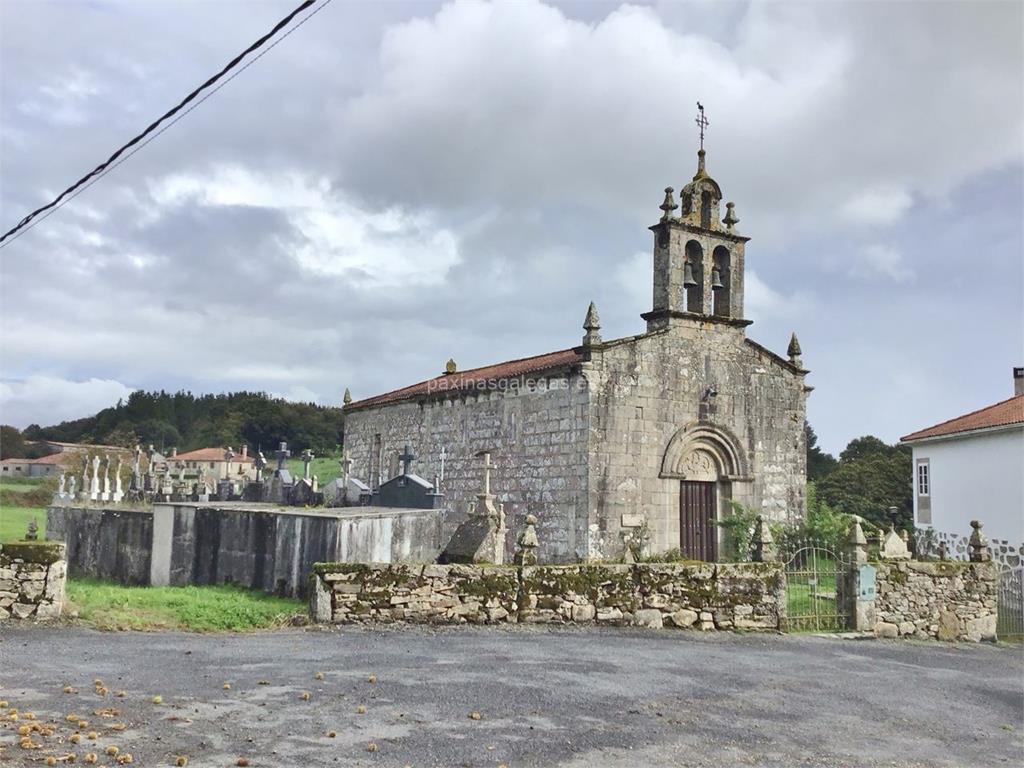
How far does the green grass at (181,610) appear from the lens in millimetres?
11094

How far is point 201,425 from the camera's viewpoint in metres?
88.9

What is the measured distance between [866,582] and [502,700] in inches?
353

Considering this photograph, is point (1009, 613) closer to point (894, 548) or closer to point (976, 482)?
point (894, 548)

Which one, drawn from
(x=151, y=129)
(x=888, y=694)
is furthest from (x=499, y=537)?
(x=151, y=129)

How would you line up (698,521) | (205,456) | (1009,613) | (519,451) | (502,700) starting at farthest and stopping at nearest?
1. (205,456)
2. (698,521)
3. (519,451)
4. (1009,613)
5. (502,700)

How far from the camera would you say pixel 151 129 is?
981 cm

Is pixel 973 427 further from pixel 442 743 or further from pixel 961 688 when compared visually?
pixel 442 743

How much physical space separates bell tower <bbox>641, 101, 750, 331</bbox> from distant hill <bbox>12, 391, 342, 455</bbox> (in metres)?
54.8

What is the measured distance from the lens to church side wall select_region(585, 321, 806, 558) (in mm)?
18281

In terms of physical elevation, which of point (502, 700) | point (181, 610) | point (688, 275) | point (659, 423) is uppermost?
point (688, 275)

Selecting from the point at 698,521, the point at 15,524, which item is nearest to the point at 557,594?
the point at 698,521

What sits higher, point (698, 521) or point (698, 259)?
point (698, 259)

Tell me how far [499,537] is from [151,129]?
7.00m

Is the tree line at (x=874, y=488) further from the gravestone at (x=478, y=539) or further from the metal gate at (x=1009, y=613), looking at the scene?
the gravestone at (x=478, y=539)
